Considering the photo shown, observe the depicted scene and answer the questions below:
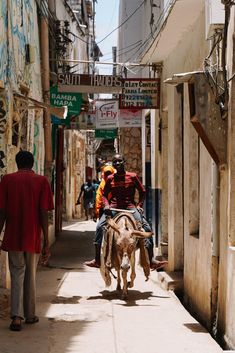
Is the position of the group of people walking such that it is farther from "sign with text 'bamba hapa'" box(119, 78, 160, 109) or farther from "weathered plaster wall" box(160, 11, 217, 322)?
"sign with text 'bamba hapa'" box(119, 78, 160, 109)

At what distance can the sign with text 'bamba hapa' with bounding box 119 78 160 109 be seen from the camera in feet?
43.0

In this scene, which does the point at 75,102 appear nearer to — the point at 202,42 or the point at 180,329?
the point at 202,42

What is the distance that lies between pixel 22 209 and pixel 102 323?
5.63 feet

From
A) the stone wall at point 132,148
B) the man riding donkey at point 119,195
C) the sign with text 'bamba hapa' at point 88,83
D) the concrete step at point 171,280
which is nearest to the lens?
the man riding donkey at point 119,195

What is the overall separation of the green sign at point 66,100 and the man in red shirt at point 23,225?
24.3 ft

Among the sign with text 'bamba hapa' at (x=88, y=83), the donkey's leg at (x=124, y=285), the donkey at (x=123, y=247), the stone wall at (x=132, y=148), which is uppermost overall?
the sign with text 'bamba hapa' at (x=88, y=83)

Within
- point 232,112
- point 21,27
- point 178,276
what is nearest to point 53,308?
point 178,276

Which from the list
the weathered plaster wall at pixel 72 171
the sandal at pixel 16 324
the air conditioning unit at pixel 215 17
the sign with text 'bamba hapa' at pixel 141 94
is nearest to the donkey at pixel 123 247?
the sandal at pixel 16 324

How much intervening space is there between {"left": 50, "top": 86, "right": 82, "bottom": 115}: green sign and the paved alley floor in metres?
4.39

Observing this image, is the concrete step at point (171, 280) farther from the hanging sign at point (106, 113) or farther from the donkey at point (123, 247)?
the hanging sign at point (106, 113)

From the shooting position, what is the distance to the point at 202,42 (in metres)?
8.39

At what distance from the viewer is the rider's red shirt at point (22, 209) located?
668 cm

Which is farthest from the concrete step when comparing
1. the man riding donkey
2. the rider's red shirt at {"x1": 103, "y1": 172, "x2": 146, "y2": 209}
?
the rider's red shirt at {"x1": 103, "y1": 172, "x2": 146, "y2": 209}

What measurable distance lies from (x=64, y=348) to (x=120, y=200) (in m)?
3.69
